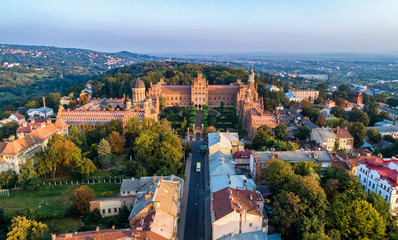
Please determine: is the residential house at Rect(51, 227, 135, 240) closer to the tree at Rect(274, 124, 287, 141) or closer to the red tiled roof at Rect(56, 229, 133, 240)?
the red tiled roof at Rect(56, 229, 133, 240)

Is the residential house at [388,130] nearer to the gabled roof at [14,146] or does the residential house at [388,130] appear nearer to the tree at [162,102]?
the tree at [162,102]

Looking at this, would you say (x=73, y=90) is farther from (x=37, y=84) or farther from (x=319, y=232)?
(x=319, y=232)

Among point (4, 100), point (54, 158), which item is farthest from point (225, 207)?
point (4, 100)

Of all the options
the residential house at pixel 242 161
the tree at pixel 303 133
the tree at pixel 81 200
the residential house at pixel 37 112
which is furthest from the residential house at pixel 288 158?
the residential house at pixel 37 112

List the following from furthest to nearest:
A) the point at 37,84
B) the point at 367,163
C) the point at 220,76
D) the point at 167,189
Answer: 1. the point at 37,84
2. the point at 220,76
3. the point at 367,163
4. the point at 167,189

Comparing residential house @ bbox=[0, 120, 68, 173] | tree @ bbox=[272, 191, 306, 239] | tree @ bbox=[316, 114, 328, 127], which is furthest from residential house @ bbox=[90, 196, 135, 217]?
tree @ bbox=[316, 114, 328, 127]

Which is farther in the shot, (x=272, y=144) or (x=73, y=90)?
(x=73, y=90)
